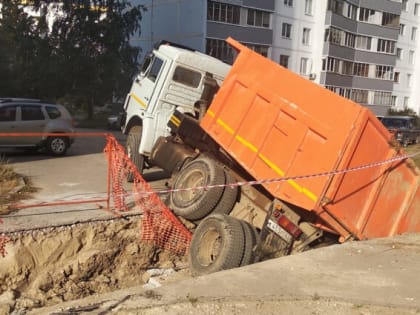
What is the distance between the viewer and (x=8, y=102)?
45.9 ft

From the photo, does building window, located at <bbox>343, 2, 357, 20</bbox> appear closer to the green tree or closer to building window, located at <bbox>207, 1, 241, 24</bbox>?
building window, located at <bbox>207, 1, 241, 24</bbox>

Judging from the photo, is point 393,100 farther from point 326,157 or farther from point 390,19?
point 326,157

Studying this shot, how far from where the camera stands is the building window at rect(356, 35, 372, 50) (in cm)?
4891

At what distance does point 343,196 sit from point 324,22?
42.4 meters

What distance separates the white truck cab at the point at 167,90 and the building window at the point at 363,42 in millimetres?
42080

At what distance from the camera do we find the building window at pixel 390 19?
167 ft

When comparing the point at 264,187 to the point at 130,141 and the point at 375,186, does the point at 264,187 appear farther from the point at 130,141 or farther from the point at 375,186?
the point at 130,141

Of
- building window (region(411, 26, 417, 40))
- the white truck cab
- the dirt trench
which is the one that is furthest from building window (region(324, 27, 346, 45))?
the dirt trench

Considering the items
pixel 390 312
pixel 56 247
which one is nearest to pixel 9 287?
pixel 56 247

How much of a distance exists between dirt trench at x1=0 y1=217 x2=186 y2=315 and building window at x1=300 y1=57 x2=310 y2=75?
131 feet

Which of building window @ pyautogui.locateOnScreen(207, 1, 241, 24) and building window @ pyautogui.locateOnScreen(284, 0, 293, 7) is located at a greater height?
building window @ pyautogui.locateOnScreen(284, 0, 293, 7)

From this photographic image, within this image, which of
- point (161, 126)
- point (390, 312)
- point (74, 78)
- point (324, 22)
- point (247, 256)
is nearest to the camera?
point (390, 312)

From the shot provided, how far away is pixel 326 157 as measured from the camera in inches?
244

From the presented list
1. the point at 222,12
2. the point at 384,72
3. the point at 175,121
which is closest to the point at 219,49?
the point at 222,12
